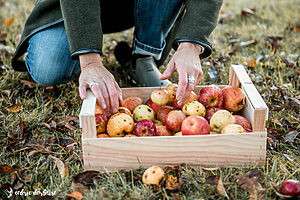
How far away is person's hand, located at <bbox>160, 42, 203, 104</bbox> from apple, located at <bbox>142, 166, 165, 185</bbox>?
0.44 metres

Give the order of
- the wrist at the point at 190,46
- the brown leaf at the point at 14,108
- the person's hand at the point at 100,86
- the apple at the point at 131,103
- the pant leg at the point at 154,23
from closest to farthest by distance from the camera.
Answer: the person's hand at the point at 100,86 < the wrist at the point at 190,46 < the apple at the point at 131,103 < the brown leaf at the point at 14,108 < the pant leg at the point at 154,23

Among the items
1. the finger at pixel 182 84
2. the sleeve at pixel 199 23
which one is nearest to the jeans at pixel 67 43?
the sleeve at pixel 199 23

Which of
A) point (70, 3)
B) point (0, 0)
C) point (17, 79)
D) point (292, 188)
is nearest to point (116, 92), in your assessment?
point (70, 3)

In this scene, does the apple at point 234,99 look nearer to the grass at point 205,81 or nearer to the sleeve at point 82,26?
the grass at point 205,81

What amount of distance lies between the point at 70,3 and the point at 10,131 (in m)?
0.90

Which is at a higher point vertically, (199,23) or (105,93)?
(199,23)

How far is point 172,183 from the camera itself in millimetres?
1521

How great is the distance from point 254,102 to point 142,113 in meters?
0.63

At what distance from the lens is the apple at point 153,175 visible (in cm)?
→ 152

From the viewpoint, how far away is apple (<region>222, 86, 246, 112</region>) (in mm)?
1889

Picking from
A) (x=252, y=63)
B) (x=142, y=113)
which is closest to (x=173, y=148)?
(x=142, y=113)

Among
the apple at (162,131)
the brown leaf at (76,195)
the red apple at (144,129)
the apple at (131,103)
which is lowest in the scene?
the brown leaf at (76,195)

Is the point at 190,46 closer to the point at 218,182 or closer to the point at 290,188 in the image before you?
the point at 218,182

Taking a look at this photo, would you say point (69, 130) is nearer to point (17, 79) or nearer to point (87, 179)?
point (87, 179)
